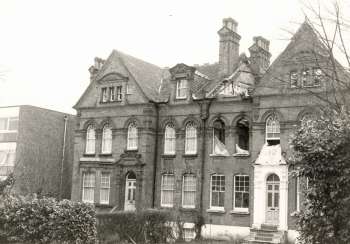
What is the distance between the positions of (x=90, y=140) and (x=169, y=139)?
6.53m

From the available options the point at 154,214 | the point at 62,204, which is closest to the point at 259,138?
the point at 154,214

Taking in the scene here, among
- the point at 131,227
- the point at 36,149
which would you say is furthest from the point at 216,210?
the point at 36,149

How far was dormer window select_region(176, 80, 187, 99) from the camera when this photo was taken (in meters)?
34.1

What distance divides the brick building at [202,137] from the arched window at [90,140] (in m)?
0.08

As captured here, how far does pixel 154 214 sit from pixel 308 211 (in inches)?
441

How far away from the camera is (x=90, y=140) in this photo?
37156 millimetres

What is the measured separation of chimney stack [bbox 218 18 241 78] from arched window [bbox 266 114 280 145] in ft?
18.8

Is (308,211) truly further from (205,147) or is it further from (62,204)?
(205,147)

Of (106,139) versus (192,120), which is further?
(106,139)

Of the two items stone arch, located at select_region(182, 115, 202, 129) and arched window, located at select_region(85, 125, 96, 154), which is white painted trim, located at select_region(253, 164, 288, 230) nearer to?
stone arch, located at select_region(182, 115, 202, 129)

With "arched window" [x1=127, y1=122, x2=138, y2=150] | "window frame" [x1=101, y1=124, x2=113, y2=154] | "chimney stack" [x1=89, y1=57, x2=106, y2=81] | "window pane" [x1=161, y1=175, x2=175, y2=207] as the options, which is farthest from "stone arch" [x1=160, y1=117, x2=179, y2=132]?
"chimney stack" [x1=89, y1=57, x2=106, y2=81]

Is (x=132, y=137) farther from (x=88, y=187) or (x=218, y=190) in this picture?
(x=218, y=190)

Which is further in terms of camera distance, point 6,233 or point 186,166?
point 186,166

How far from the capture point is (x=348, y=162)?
14992mm
